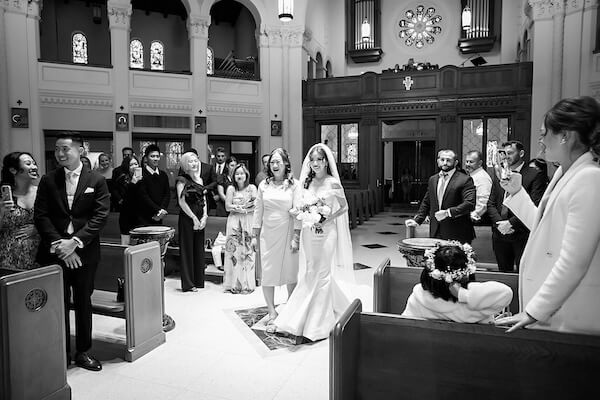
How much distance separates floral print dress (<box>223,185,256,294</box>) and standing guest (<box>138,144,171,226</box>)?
825 mm

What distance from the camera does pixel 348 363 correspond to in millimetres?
1864

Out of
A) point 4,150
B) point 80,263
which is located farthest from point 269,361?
point 4,150

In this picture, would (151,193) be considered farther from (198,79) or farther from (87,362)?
(198,79)

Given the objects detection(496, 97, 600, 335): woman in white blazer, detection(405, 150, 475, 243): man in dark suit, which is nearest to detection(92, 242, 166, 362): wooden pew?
detection(405, 150, 475, 243): man in dark suit

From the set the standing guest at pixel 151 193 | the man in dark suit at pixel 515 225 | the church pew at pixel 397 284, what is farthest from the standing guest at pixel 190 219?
the man in dark suit at pixel 515 225

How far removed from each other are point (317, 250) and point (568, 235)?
2.32 meters

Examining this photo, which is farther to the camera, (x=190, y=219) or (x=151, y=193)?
(x=151, y=193)

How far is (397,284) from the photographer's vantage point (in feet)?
9.71

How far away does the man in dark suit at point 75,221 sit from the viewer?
3.13 meters

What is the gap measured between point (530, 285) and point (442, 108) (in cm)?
1133

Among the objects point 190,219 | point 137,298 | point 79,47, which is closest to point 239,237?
point 190,219

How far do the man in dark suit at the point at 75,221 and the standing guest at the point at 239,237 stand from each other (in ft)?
6.72

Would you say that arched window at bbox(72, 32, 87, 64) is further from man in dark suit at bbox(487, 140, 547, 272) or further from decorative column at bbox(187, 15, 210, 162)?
man in dark suit at bbox(487, 140, 547, 272)

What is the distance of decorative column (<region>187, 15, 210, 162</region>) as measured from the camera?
12109 mm
